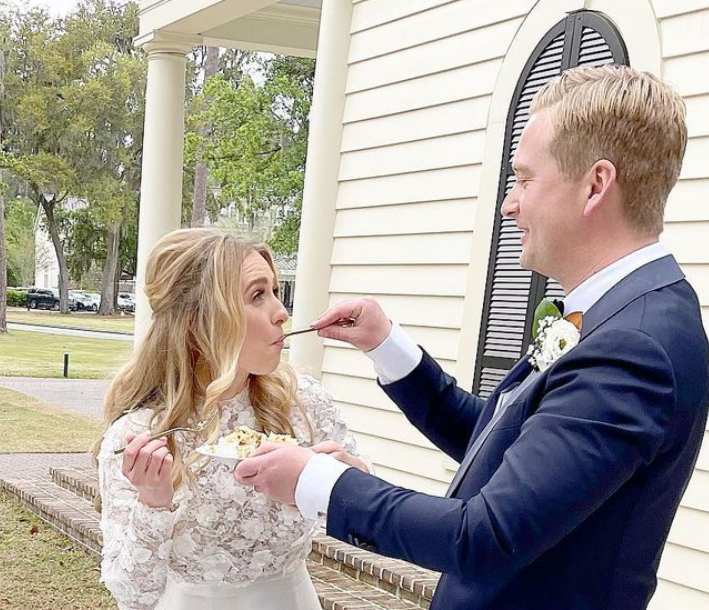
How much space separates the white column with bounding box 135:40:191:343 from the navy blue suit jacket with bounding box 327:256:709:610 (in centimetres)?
746

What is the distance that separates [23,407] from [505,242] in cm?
1152

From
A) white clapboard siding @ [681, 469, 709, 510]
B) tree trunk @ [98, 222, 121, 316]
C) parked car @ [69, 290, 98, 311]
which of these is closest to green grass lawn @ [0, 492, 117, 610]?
white clapboard siding @ [681, 469, 709, 510]

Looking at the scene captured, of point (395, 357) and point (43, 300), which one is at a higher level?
point (395, 357)

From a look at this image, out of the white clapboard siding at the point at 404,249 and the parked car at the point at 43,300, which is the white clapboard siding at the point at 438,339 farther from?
the parked car at the point at 43,300

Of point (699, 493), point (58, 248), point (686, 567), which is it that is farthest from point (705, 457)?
point (58, 248)

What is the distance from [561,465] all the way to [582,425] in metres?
0.06

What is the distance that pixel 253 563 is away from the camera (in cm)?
256

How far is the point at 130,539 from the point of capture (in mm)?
2346

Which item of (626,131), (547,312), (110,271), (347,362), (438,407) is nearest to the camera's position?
(626,131)

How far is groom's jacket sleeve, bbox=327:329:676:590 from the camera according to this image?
4.90 ft

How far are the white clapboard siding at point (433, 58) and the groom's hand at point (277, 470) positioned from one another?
12.5 ft

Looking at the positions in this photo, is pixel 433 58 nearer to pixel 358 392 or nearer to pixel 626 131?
pixel 358 392

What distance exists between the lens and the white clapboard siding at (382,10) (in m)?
5.80

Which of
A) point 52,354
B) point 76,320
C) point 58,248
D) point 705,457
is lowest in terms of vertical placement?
point 76,320
